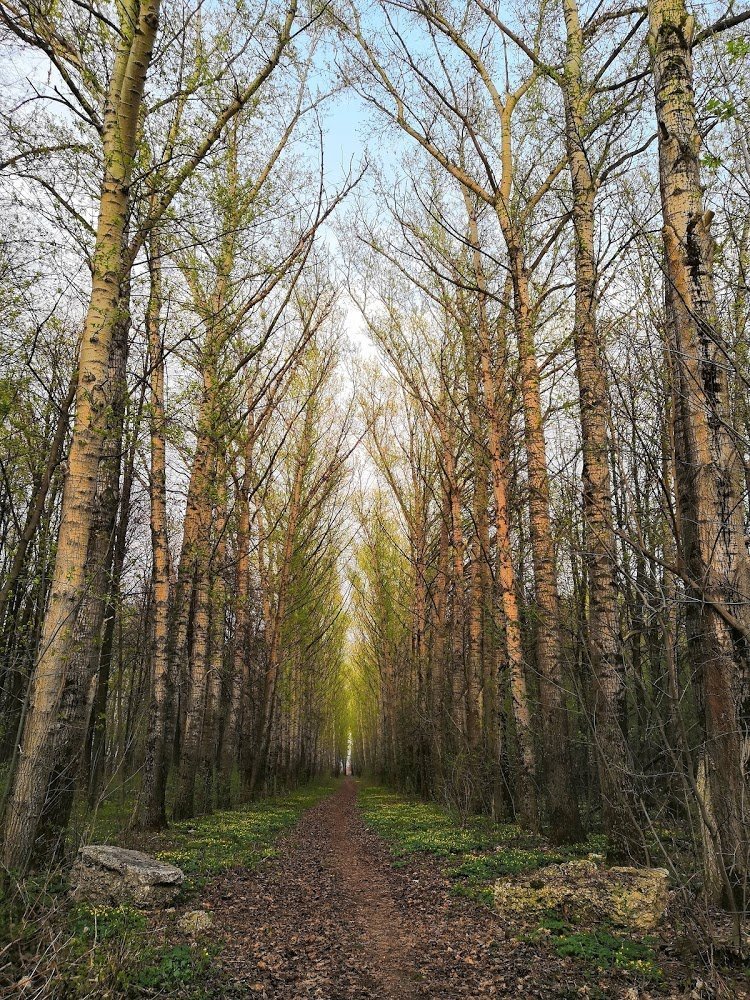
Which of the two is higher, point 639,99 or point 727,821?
point 639,99

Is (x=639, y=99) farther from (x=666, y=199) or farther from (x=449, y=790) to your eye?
(x=449, y=790)

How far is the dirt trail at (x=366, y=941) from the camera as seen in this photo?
4.12 m

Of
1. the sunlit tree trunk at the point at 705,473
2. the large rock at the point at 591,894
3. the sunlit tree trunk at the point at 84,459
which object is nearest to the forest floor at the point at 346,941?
the large rock at the point at 591,894

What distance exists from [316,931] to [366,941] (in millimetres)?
522

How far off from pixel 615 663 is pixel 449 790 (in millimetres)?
7320

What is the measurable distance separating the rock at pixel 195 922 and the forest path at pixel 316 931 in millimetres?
137

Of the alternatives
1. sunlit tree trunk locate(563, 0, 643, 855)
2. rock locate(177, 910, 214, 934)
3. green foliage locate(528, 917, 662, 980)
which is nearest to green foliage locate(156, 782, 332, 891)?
rock locate(177, 910, 214, 934)

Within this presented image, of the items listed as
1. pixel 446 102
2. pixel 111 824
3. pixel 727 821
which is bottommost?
pixel 111 824

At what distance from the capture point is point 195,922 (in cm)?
487

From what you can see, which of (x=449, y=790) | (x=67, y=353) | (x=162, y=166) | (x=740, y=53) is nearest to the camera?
(x=740, y=53)

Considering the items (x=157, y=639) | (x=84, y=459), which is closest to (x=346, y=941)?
(x=84, y=459)

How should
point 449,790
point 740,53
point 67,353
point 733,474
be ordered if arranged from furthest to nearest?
1. point 449,790
2. point 67,353
3. point 733,474
4. point 740,53

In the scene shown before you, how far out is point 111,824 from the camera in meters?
9.69

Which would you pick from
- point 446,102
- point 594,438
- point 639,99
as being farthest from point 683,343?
point 446,102
